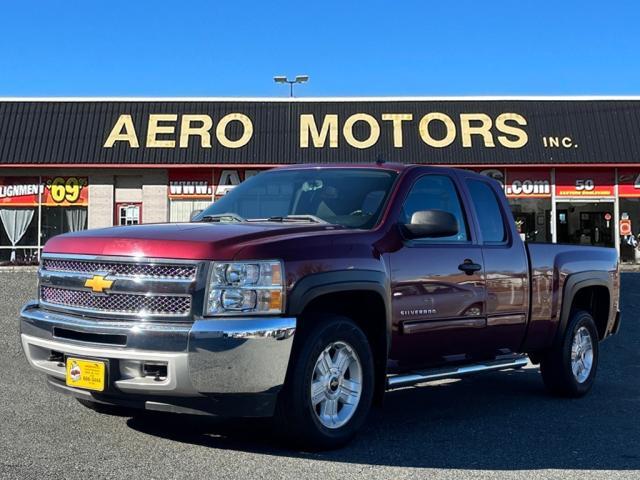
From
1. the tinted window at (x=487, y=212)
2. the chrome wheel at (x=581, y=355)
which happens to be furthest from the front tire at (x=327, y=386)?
the chrome wheel at (x=581, y=355)

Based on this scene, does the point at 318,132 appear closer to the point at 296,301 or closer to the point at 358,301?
the point at 358,301

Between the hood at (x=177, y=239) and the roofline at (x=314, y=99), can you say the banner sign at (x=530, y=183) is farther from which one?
the hood at (x=177, y=239)

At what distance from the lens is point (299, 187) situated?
21.0ft

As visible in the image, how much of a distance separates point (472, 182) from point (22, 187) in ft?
71.5

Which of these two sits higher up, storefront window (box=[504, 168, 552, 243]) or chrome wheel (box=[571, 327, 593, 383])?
storefront window (box=[504, 168, 552, 243])

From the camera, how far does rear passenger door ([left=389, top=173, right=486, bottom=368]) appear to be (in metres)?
5.66

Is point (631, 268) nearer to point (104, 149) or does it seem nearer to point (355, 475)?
point (104, 149)

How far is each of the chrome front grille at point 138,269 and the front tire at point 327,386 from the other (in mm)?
846

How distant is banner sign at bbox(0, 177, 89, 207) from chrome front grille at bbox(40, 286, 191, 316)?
21.4 m

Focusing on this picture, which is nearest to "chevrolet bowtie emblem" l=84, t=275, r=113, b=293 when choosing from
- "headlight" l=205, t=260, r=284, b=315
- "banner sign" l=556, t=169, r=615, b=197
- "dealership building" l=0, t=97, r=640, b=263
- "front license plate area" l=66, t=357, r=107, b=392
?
"front license plate area" l=66, t=357, r=107, b=392

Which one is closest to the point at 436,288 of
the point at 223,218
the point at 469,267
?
the point at 469,267

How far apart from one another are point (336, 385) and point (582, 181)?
22.2 m

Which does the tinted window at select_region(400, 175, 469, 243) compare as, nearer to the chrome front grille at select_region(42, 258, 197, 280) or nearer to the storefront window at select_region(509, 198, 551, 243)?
the chrome front grille at select_region(42, 258, 197, 280)

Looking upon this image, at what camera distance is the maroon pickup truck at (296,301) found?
4.64 metres
